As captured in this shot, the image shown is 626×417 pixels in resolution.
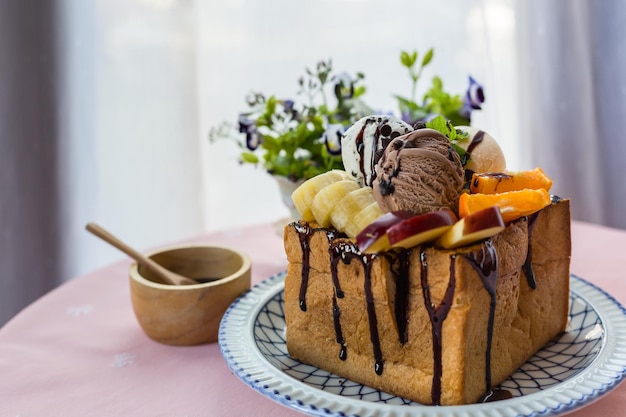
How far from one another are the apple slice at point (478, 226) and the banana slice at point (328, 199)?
Result: 0.23 meters

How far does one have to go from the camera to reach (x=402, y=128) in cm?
117

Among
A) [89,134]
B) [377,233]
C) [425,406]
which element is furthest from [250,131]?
[89,134]

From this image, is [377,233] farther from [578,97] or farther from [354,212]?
[578,97]

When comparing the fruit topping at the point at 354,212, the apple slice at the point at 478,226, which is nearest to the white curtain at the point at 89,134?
the fruit topping at the point at 354,212

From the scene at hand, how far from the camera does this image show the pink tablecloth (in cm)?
107

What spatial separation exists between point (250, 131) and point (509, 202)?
32.0 inches

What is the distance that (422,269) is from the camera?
1.01 m

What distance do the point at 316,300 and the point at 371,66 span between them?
1.86 m

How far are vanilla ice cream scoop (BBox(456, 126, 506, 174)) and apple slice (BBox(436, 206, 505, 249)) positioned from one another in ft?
0.88

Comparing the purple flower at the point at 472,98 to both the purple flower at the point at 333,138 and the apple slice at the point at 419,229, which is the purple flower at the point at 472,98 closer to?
the purple flower at the point at 333,138

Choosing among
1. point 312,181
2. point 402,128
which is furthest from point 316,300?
point 402,128

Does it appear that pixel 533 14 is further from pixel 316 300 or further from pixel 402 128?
pixel 316 300

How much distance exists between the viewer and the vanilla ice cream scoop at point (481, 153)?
3.96 ft

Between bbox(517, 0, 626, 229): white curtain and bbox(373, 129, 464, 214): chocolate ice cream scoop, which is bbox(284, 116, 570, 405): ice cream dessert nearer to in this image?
bbox(373, 129, 464, 214): chocolate ice cream scoop
